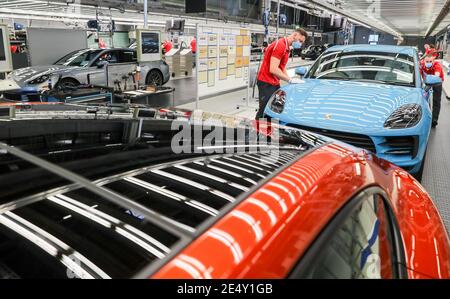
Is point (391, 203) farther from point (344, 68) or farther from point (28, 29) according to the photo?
point (28, 29)

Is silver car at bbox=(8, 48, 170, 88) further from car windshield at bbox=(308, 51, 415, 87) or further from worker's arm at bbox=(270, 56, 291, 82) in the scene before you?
car windshield at bbox=(308, 51, 415, 87)

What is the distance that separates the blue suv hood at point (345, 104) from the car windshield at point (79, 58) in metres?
6.94

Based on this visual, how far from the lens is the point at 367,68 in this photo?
4.42m

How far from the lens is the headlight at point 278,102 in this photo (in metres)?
3.68

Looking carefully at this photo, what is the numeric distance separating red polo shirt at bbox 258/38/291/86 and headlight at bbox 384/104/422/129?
6.87 feet

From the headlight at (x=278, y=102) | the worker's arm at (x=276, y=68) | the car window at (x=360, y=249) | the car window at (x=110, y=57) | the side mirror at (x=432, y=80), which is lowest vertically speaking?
the car window at (x=360, y=249)

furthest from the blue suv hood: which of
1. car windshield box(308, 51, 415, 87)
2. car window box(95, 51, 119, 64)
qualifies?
car window box(95, 51, 119, 64)

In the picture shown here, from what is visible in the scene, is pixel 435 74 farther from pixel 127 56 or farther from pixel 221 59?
pixel 127 56

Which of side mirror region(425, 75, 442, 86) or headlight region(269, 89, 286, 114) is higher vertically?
side mirror region(425, 75, 442, 86)

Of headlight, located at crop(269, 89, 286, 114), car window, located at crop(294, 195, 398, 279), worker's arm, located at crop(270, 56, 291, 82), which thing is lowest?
car window, located at crop(294, 195, 398, 279)

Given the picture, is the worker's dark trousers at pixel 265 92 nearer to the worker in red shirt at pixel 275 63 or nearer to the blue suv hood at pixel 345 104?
the worker in red shirt at pixel 275 63

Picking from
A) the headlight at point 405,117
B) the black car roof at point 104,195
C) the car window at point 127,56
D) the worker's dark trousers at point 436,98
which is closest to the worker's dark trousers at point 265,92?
the headlight at point 405,117

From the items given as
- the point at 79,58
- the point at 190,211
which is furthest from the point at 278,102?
the point at 79,58

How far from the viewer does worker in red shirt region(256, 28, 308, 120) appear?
4895 mm
